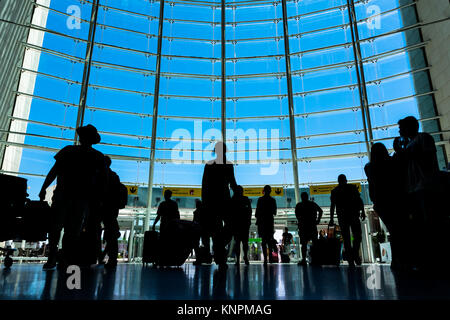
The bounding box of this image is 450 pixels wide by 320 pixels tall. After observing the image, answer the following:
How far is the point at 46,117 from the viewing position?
11734 mm

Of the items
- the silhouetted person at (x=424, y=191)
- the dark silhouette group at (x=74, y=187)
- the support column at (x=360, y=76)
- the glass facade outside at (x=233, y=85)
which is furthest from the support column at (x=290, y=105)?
the dark silhouette group at (x=74, y=187)

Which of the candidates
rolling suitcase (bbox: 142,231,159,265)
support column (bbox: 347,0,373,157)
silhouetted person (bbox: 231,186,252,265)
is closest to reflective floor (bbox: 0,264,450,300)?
silhouetted person (bbox: 231,186,252,265)

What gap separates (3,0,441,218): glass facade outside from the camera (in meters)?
12.4

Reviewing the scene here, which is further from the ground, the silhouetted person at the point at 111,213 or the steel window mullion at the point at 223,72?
the steel window mullion at the point at 223,72

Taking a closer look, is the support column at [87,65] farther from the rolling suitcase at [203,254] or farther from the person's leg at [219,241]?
the person's leg at [219,241]

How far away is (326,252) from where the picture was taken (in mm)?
5746

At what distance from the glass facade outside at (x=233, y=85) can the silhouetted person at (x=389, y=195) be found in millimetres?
8936

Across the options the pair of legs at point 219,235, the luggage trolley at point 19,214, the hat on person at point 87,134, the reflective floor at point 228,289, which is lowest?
the reflective floor at point 228,289

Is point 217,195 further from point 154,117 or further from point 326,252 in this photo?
point 154,117

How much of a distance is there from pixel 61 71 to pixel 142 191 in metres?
5.68

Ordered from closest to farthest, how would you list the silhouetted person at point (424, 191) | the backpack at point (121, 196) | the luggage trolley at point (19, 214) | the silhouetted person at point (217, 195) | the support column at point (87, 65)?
the silhouetted person at point (424, 191) → the silhouetted person at point (217, 195) → the luggage trolley at point (19, 214) → the backpack at point (121, 196) → the support column at point (87, 65)

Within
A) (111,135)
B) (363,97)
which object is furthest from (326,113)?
(111,135)

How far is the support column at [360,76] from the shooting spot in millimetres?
12320

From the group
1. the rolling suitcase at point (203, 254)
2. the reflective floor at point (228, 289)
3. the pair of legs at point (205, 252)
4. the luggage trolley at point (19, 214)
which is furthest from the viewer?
the rolling suitcase at point (203, 254)
